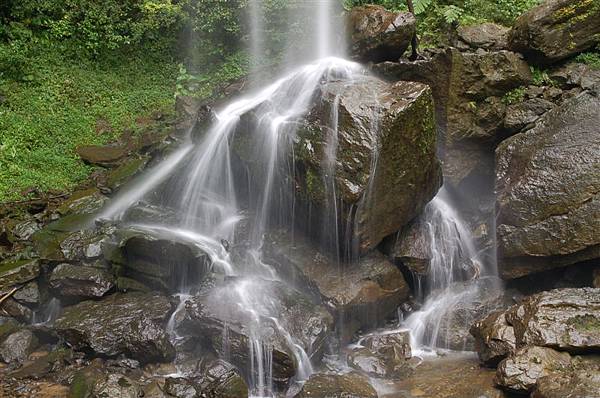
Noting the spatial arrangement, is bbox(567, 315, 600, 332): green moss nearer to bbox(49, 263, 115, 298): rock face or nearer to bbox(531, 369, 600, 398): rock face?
bbox(531, 369, 600, 398): rock face

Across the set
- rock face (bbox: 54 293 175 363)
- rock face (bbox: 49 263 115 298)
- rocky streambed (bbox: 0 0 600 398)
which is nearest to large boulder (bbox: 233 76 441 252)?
rocky streambed (bbox: 0 0 600 398)

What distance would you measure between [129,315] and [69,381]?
1208 mm

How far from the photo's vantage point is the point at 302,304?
26.9 ft

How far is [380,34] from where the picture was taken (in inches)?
434

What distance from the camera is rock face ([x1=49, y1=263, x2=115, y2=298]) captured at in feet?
27.8

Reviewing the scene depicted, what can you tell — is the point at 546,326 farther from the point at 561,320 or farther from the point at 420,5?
the point at 420,5

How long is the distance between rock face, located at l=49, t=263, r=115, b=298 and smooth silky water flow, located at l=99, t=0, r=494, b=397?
1.25 metres

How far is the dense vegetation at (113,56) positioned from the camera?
1325 cm

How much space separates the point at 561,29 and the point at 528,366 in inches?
294

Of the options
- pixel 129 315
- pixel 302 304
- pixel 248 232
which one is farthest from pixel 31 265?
pixel 302 304

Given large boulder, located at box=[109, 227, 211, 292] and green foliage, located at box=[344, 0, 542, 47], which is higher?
green foliage, located at box=[344, 0, 542, 47]

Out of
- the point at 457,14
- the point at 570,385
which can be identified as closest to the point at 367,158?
Answer: the point at 570,385

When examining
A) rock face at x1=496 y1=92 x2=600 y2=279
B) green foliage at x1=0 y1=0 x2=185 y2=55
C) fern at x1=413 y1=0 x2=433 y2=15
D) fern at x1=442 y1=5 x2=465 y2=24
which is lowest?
rock face at x1=496 y1=92 x2=600 y2=279

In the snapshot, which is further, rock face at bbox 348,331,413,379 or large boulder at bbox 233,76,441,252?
large boulder at bbox 233,76,441,252
